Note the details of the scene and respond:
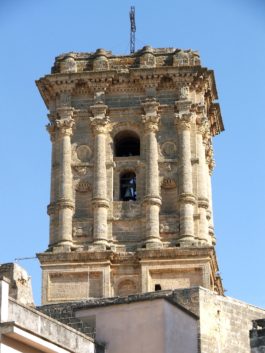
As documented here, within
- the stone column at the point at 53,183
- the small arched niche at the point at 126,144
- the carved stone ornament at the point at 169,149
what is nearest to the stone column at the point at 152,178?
the carved stone ornament at the point at 169,149

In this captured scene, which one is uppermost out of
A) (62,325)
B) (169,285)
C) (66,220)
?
(66,220)

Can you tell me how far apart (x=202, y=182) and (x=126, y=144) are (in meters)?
3.61

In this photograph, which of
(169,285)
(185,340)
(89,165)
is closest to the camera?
(185,340)

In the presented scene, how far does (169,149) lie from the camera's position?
43.6 metres

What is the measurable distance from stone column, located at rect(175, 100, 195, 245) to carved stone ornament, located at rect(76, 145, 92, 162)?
335 centimetres

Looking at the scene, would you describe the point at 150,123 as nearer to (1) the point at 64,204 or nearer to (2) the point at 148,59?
(2) the point at 148,59

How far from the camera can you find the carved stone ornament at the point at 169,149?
1715 inches

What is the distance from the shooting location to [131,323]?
21422 millimetres

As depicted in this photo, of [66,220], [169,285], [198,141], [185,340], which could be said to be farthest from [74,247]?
[185,340]

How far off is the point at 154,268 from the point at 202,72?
8.22m

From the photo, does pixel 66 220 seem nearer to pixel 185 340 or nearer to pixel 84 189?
pixel 84 189

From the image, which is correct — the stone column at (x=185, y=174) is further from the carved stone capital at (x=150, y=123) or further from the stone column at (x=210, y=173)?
the stone column at (x=210, y=173)

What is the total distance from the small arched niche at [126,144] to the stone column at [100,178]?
81 centimetres

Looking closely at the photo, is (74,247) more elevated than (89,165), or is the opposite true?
(89,165)
